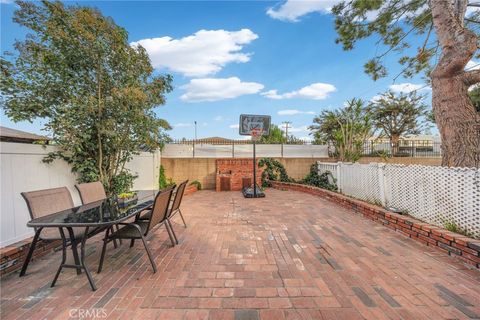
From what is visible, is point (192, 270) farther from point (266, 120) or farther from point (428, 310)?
point (266, 120)

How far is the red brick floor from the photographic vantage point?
1747 mm

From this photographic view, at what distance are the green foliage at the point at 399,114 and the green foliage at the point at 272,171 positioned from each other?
1147 centimetres

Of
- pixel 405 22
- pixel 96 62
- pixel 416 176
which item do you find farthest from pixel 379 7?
pixel 96 62

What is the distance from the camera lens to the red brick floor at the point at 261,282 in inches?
68.8

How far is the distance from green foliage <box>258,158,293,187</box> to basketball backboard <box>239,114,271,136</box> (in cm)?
139

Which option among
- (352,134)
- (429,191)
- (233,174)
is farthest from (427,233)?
(233,174)

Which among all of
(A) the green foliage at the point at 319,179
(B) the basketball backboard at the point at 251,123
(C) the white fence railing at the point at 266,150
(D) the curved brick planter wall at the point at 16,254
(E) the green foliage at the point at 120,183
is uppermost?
(B) the basketball backboard at the point at 251,123

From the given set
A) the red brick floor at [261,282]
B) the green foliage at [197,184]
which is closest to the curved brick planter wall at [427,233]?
the red brick floor at [261,282]

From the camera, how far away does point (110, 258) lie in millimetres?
2742

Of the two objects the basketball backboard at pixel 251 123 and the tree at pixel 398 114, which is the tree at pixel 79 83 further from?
the tree at pixel 398 114

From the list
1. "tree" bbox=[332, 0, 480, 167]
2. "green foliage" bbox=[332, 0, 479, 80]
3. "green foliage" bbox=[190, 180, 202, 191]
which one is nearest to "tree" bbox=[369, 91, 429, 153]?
"green foliage" bbox=[332, 0, 479, 80]

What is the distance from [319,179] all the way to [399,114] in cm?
1368

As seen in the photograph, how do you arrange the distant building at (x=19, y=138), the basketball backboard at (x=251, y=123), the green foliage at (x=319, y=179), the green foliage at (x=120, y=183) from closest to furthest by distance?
the distant building at (x=19, y=138) → the green foliage at (x=120, y=183) → the green foliage at (x=319, y=179) → the basketball backboard at (x=251, y=123)

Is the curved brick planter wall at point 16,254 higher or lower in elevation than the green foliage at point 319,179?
lower
